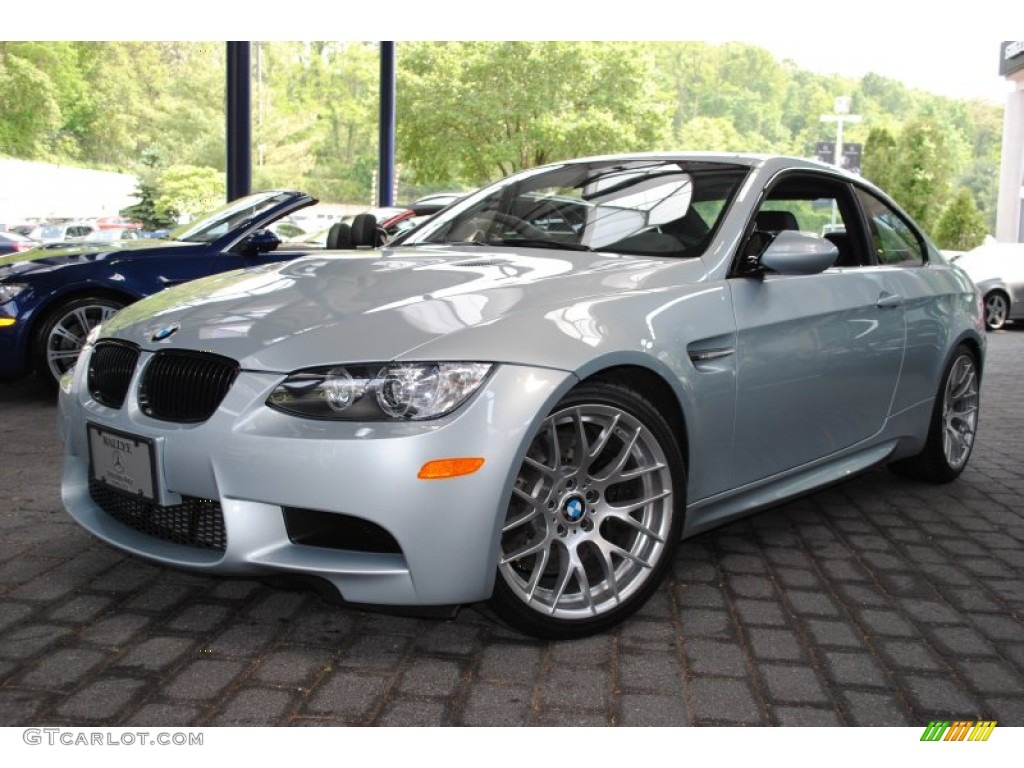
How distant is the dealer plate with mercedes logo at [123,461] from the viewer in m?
2.88

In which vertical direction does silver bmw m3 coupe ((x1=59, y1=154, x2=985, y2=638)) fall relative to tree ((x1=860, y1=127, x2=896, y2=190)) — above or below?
below

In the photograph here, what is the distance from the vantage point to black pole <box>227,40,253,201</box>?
1265cm

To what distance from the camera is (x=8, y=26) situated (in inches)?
393

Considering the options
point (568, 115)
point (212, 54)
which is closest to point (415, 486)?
point (212, 54)

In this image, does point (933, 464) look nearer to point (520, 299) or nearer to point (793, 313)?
point (793, 313)

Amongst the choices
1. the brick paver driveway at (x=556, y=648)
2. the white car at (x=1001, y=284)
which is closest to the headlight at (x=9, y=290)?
the brick paver driveway at (x=556, y=648)

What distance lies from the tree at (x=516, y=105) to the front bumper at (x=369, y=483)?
114 feet

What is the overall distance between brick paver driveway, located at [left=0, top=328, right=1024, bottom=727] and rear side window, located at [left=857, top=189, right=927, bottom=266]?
1298 millimetres

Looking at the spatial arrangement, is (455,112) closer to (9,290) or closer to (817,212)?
(9,290)

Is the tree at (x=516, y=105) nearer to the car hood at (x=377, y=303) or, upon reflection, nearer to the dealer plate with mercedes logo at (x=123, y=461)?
the car hood at (x=377, y=303)

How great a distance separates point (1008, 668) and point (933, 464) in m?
2.18

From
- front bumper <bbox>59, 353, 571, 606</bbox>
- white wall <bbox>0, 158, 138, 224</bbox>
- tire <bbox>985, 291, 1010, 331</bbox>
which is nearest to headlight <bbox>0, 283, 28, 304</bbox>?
white wall <bbox>0, 158, 138, 224</bbox>

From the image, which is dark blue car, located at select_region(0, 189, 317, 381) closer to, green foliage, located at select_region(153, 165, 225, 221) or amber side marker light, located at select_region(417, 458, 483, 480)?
amber side marker light, located at select_region(417, 458, 483, 480)
